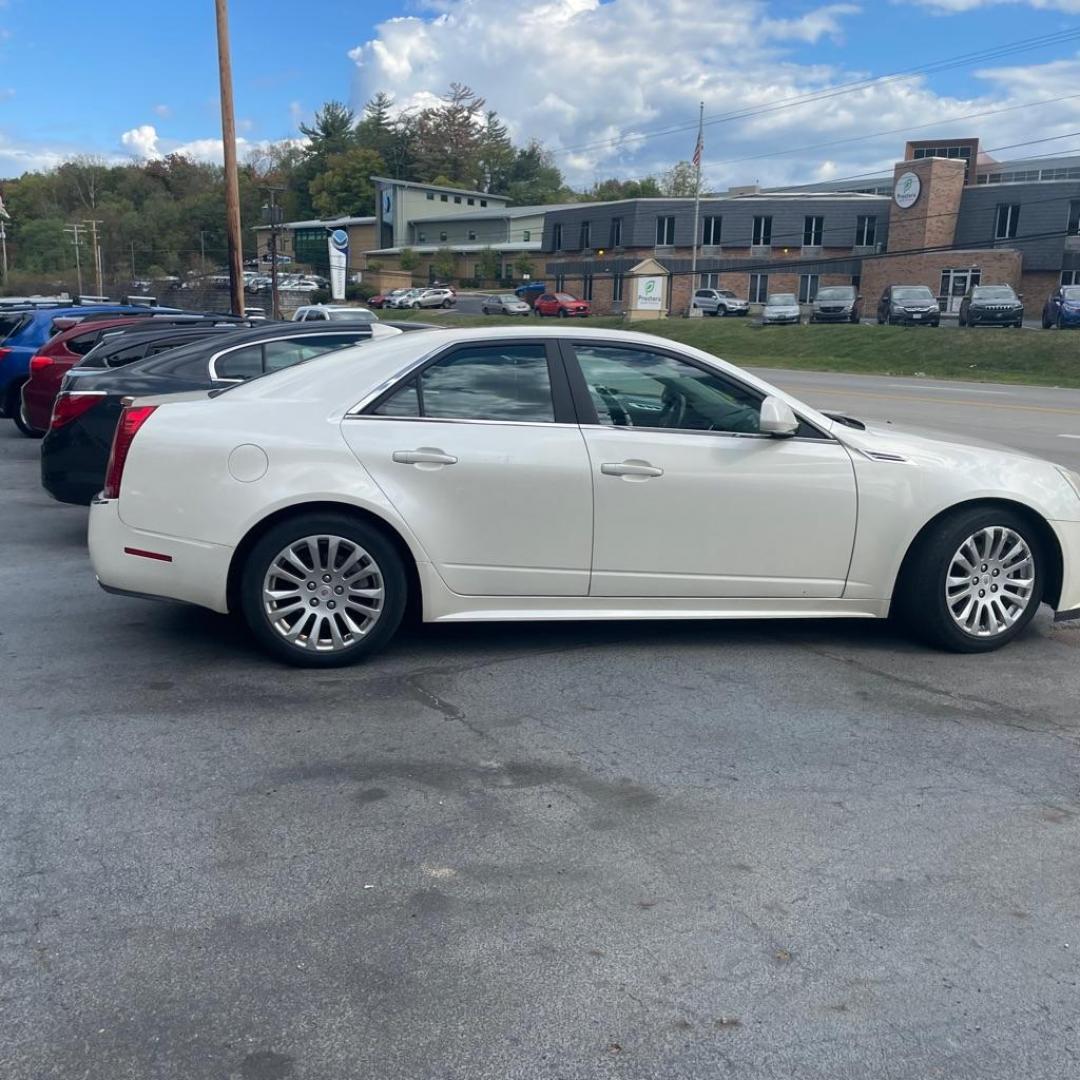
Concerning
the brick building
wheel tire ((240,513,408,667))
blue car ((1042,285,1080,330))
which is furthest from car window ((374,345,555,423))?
the brick building

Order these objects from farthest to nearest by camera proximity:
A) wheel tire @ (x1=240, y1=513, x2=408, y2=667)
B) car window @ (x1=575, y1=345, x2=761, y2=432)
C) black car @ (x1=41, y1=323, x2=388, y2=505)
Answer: black car @ (x1=41, y1=323, x2=388, y2=505) < car window @ (x1=575, y1=345, x2=761, y2=432) < wheel tire @ (x1=240, y1=513, x2=408, y2=667)

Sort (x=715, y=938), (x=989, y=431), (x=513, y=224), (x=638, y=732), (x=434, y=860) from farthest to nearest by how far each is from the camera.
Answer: (x=513, y=224)
(x=989, y=431)
(x=638, y=732)
(x=434, y=860)
(x=715, y=938)

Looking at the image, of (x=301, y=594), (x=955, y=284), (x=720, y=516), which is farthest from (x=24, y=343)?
(x=955, y=284)

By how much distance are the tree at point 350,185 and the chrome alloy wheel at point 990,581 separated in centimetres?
11966

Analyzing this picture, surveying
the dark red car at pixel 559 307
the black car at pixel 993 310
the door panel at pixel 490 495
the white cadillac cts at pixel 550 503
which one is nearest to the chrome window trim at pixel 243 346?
Result: the white cadillac cts at pixel 550 503

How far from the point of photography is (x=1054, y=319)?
40750 millimetres

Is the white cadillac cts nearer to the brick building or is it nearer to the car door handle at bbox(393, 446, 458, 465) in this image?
the car door handle at bbox(393, 446, 458, 465)

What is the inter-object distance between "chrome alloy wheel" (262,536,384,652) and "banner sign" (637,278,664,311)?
196ft

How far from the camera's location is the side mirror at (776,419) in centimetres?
569

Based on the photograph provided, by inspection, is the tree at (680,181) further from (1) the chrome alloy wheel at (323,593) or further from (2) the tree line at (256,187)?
(1) the chrome alloy wheel at (323,593)

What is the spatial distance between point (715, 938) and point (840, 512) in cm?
299

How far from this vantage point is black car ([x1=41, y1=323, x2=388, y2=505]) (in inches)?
328

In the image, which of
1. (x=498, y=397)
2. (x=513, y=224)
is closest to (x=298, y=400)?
(x=498, y=397)

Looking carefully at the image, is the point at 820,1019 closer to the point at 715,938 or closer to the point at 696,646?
the point at 715,938
